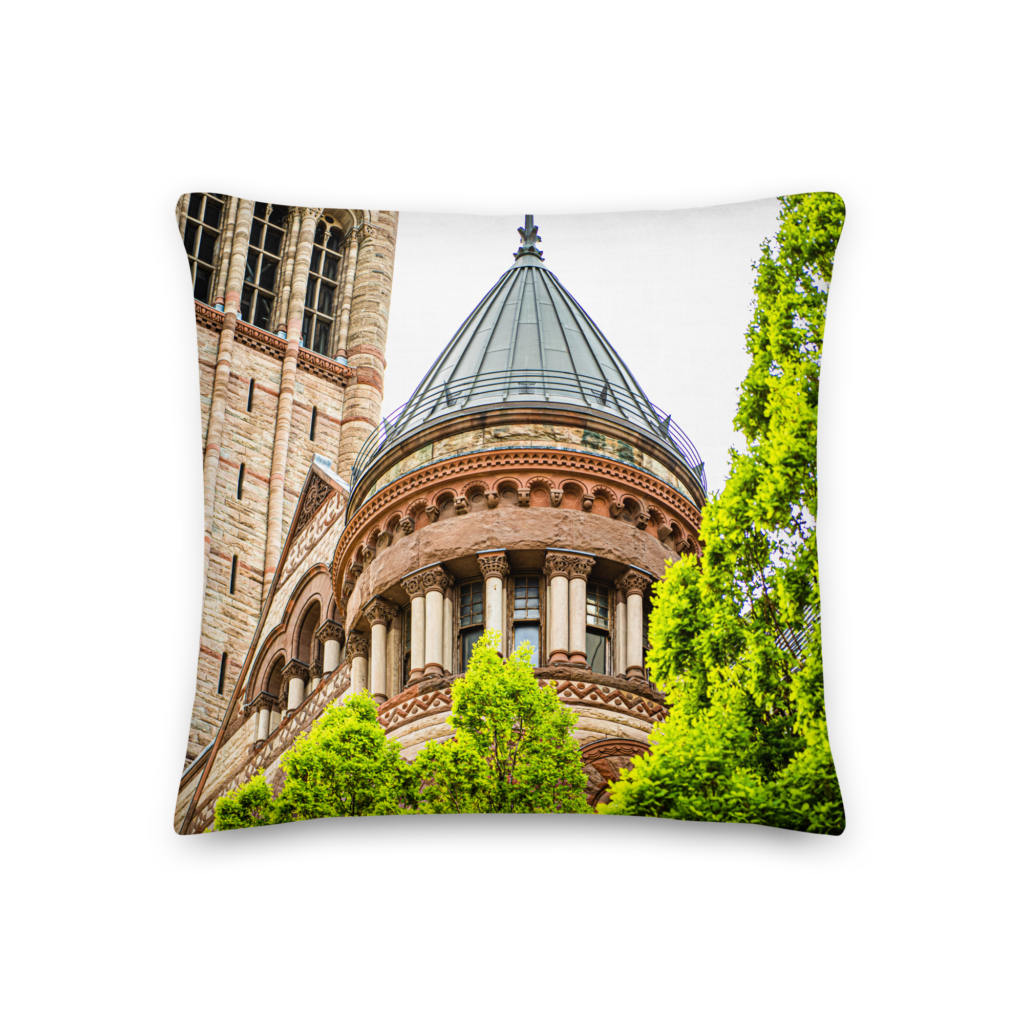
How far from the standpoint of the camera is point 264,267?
1273 inches

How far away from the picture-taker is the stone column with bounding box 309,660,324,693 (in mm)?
12680

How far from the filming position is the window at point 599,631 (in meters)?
11.6

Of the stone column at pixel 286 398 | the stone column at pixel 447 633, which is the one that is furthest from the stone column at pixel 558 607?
the stone column at pixel 286 398

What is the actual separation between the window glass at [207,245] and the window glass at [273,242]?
758 cm

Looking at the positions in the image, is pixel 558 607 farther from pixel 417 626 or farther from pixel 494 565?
pixel 417 626

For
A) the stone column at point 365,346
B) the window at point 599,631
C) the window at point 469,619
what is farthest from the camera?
the stone column at point 365,346

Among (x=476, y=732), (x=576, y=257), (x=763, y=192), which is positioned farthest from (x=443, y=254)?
(x=476, y=732)

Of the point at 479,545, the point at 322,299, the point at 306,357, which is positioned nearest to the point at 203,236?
the point at 306,357

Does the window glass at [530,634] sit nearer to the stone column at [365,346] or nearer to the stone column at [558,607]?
the stone column at [558,607]

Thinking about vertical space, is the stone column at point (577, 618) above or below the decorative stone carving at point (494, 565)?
below

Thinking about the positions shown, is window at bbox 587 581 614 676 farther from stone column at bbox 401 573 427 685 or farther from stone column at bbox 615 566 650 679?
stone column at bbox 401 573 427 685

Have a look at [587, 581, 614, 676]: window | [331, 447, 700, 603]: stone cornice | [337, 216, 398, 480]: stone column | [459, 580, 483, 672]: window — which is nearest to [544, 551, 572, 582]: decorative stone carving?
[587, 581, 614, 676]: window

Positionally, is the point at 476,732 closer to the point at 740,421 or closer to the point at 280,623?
the point at 740,421

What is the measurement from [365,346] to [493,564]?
79.1ft
